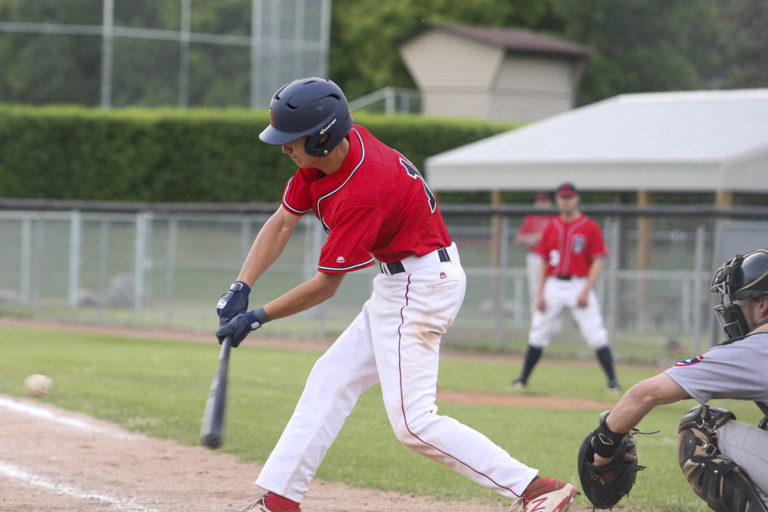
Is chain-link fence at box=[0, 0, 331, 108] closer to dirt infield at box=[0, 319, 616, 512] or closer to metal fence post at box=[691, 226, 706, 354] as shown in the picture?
metal fence post at box=[691, 226, 706, 354]

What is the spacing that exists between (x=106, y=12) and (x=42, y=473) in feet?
70.2

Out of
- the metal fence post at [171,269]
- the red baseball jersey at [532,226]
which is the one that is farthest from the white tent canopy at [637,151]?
the metal fence post at [171,269]

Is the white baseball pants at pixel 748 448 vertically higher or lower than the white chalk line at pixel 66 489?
higher

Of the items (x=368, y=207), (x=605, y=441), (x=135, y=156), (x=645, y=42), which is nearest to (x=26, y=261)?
(x=135, y=156)

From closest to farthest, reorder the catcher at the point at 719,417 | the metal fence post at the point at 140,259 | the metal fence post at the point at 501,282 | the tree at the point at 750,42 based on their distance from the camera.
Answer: the catcher at the point at 719,417
the metal fence post at the point at 501,282
the metal fence post at the point at 140,259
the tree at the point at 750,42

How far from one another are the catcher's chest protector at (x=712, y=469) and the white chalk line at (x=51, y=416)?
4.32 metres

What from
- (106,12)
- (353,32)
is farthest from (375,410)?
(353,32)

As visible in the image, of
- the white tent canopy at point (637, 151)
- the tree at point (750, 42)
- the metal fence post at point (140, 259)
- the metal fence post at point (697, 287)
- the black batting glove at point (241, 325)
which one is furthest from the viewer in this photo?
the tree at point (750, 42)

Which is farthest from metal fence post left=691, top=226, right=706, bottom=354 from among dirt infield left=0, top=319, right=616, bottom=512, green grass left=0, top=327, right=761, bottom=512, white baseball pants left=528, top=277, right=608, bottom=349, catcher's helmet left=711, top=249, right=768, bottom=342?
catcher's helmet left=711, top=249, right=768, bottom=342

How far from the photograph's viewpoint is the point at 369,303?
15.8 feet

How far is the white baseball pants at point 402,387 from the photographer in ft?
14.9

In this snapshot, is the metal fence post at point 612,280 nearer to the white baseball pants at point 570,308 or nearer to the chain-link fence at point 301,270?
the chain-link fence at point 301,270

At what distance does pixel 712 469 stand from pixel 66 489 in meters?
3.48

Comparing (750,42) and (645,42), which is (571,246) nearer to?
(750,42)
